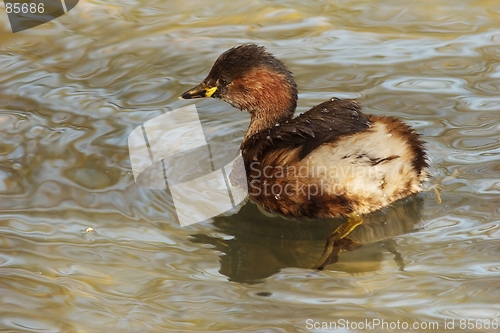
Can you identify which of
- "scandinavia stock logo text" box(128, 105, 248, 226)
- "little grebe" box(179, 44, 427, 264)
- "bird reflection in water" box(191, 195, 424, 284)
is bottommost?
"bird reflection in water" box(191, 195, 424, 284)

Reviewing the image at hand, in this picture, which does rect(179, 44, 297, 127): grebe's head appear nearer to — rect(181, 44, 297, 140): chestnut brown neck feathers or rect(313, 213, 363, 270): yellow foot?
rect(181, 44, 297, 140): chestnut brown neck feathers

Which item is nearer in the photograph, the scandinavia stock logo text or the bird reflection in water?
the bird reflection in water

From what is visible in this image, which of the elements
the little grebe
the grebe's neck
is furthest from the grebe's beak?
the little grebe

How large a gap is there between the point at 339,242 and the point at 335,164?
0.46m

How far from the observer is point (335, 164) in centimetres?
428

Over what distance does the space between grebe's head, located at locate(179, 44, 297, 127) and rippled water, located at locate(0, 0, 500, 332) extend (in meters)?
0.47

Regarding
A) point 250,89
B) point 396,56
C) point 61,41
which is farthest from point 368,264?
point 61,41

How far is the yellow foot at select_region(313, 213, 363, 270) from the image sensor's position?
4188 millimetres

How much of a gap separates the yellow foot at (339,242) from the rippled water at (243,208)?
5 cm

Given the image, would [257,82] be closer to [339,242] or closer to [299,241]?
[299,241]

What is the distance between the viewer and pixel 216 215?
4.69 m

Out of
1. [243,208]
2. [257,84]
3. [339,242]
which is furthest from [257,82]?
[339,242]

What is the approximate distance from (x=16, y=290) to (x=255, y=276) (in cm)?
127

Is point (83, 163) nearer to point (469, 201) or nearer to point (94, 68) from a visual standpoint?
point (94, 68)
